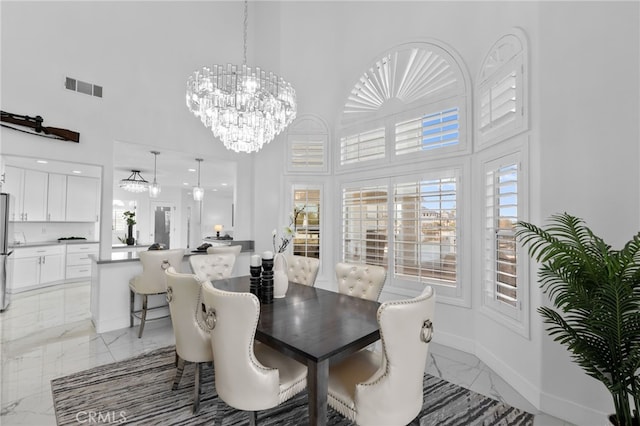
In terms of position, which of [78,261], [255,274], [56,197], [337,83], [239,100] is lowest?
[78,261]

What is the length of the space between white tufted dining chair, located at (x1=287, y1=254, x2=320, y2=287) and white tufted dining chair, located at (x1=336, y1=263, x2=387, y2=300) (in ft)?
1.36

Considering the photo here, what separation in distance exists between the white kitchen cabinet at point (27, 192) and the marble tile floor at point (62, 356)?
189cm

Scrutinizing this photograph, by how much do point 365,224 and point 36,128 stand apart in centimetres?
414

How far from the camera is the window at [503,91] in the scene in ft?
8.09

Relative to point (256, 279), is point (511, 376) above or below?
below

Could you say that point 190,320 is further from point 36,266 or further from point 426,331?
point 36,266

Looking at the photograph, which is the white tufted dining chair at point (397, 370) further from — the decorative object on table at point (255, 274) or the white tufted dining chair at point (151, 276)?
the white tufted dining chair at point (151, 276)

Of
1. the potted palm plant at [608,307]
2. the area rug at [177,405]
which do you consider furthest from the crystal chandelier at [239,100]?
the potted palm plant at [608,307]

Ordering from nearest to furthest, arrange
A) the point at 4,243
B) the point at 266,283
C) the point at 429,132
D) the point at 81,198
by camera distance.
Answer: the point at 266,283 → the point at 429,132 → the point at 4,243 → the point at 81,198

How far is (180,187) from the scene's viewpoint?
10562 mm

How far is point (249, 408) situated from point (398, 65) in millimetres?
4076

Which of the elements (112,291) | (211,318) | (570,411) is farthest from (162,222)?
(570,411)

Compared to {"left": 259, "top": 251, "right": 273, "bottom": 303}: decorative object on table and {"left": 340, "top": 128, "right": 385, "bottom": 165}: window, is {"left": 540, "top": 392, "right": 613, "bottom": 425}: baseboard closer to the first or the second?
{"left": 259, "top": 251, "right": 273, "bottom": 303}: decorative object on table

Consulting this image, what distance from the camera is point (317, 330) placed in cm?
181
